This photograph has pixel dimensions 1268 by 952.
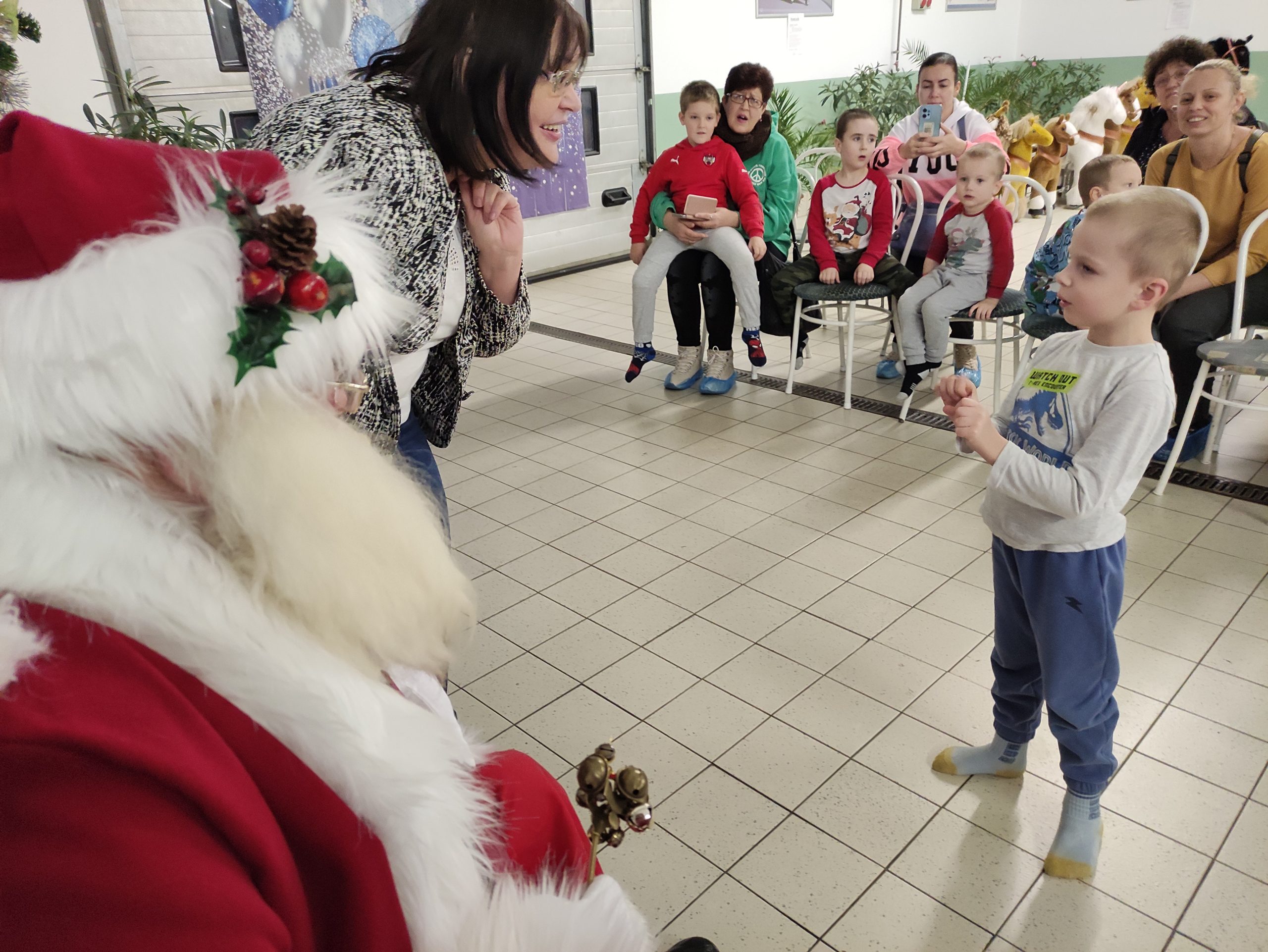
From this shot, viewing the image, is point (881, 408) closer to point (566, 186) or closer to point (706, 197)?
point (706, 197)

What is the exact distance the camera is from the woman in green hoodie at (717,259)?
3943 mm

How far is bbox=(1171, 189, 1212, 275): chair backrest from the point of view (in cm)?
142

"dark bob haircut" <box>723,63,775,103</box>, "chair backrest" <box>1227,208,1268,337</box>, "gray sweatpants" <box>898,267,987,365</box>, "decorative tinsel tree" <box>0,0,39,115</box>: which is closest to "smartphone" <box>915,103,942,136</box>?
"dark bob haircut" <box>723,63,775,103</box>

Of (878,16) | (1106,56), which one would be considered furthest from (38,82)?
(1106,56)

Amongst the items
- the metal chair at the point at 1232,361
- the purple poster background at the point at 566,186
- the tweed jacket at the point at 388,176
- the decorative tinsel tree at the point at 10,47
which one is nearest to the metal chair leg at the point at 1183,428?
the metal chair at the point at 1232,361

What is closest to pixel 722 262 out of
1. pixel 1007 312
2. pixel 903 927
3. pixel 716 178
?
pixel 716 178

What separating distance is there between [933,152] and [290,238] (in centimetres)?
378

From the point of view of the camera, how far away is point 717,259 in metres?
3.96

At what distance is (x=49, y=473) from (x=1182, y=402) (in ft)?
10.9

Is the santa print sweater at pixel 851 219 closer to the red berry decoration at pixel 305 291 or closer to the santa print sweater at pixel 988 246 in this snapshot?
the santa print sweater at pixel 988 246

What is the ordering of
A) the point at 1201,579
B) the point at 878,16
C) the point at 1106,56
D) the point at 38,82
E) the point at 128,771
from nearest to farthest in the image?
the point at 128,771
the point at 1201,579
the point at 38,82
the point at 878,16
the point at 1106,56

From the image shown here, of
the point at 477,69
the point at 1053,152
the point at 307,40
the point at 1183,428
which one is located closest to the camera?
the point at 477,69

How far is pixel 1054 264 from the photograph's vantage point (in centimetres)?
302

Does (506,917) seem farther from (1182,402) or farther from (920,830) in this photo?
(1182,402)
